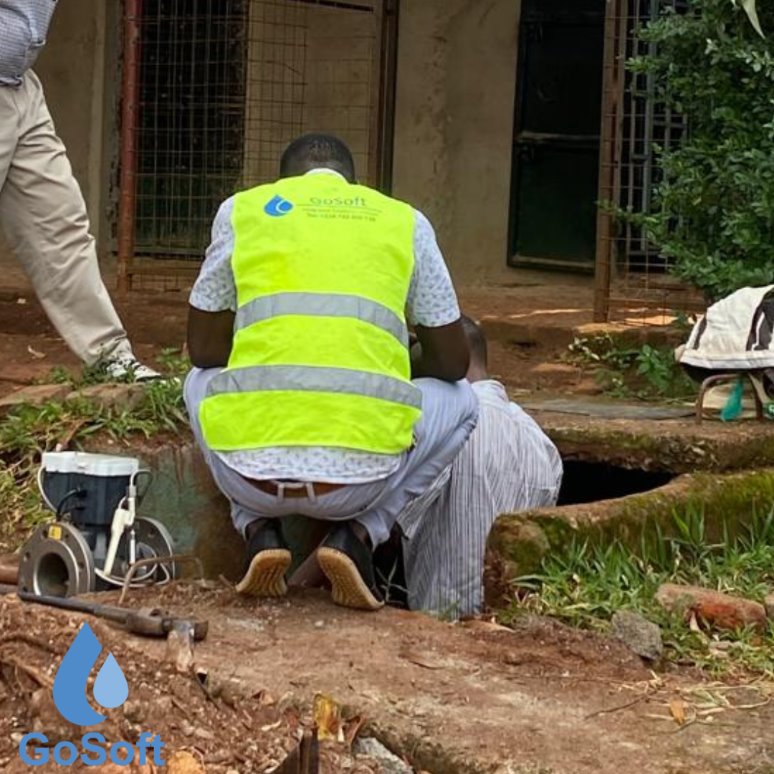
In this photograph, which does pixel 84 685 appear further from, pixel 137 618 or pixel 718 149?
pixel 718 149

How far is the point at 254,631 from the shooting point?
393cm

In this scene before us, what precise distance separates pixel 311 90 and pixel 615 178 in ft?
9.28

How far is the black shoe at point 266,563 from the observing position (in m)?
4.04

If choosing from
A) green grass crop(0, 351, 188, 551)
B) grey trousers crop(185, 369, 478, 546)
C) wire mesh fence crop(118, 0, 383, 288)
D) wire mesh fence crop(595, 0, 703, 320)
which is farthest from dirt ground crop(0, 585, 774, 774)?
wire mesh fence crop(118, 0, 383, 288)

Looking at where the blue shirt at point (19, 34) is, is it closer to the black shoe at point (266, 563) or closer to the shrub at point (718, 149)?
the black shoe at point (266, 563)

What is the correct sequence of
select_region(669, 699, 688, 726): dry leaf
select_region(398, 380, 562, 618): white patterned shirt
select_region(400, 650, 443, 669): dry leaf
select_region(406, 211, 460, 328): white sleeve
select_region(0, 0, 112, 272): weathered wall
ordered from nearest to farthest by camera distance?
select_region(669, 699, 688, 726): dry leaf → select_region(400, 650, 443, 669): dry leaf → select_region(406, 211, 460, 328): white sleeve → select_region(398, 380, 562, 618): white patterned shirt → select_region(0, 0, 112, 272): weathered wall

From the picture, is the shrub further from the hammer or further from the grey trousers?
the hammer

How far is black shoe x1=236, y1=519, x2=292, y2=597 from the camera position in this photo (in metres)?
4.04

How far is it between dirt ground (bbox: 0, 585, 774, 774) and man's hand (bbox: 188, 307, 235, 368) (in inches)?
25.4

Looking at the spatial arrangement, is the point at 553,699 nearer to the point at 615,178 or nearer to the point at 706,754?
the point at 706,754

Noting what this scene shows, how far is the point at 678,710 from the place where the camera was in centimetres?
348

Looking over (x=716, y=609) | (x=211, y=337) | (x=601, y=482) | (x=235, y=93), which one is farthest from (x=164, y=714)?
(x=235, y=93)

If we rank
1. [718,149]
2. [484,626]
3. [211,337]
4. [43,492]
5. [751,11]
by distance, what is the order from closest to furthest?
1. [484,626]
2. [211,337]
3. [43,492]
4. [751,11]
5. [718,149]

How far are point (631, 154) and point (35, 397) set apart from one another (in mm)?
3423
